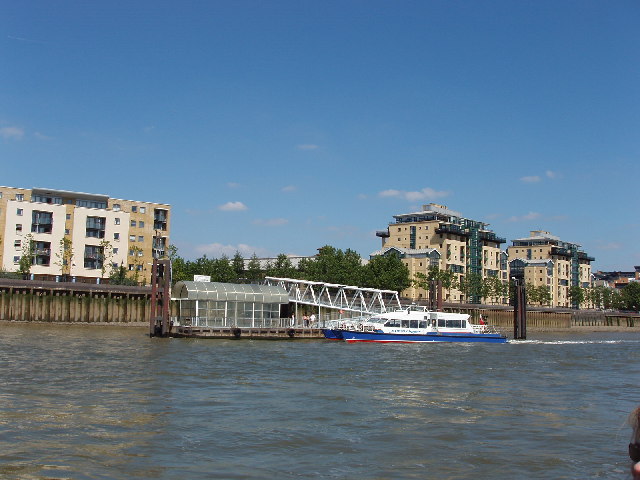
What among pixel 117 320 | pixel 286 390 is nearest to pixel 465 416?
pixel 286 390

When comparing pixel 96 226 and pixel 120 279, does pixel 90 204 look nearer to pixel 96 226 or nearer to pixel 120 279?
pixel 96 226

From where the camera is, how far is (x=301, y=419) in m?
23.2

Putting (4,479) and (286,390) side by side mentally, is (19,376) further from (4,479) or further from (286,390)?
(4,479)

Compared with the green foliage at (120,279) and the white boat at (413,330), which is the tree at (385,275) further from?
the white boat at (413,330)

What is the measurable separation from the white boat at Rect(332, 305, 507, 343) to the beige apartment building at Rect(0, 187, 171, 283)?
49774mm

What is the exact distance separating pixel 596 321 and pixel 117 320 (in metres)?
133

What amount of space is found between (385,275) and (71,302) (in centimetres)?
7168

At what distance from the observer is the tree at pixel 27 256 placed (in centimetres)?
10761

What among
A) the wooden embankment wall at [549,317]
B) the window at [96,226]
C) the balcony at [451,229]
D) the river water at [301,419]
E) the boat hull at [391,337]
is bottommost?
the river water at [301,419]

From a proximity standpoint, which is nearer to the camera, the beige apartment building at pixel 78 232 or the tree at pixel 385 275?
the beige apartment building at pixel 78 232

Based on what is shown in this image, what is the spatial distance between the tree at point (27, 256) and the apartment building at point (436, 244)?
95523mm

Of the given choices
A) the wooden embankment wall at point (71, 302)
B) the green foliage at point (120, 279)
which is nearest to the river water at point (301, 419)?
the wooden embankment wall at point (71, 302)

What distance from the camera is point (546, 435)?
853 inches

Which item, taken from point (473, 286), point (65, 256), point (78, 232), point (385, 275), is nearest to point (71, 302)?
point (65, 256)
